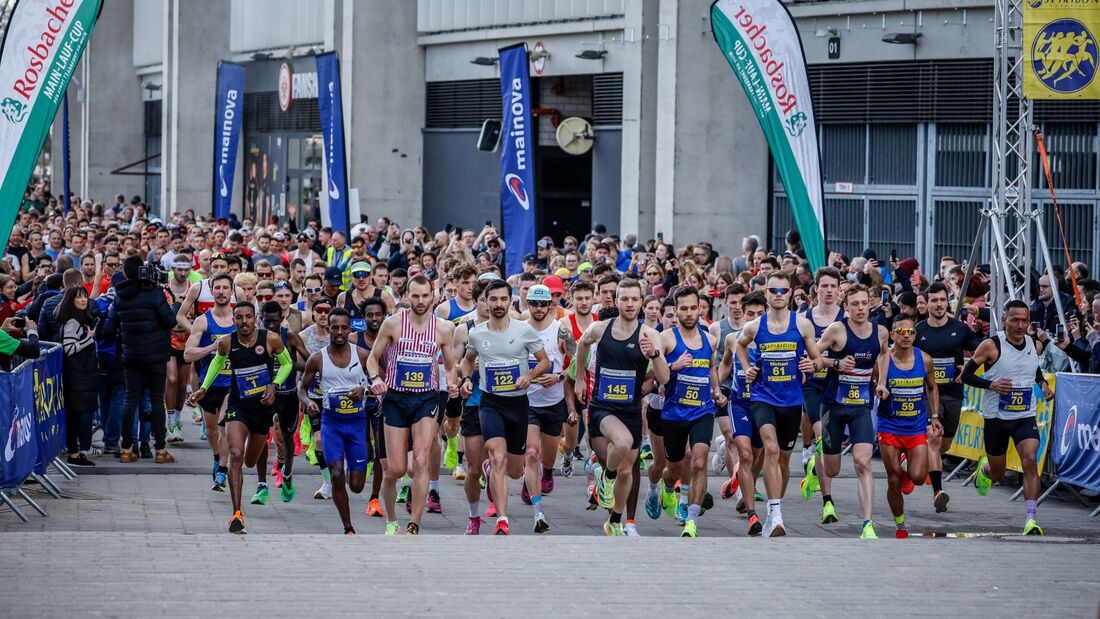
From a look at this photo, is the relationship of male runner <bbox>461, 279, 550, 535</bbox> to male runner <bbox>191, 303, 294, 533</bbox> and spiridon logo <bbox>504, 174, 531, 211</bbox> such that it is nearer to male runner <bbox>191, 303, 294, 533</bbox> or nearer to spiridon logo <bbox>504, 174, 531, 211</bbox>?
male runner <bbox>191, 303, 294, 533</bbox>

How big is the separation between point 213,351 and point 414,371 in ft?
8.90

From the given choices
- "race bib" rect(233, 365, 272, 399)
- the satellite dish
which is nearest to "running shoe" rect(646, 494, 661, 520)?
"race bib" rect(233, 365, 272, 399)

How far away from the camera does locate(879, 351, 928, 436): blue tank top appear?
39.9ft

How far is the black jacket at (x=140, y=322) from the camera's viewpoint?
15.1 metres

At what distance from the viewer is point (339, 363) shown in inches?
465

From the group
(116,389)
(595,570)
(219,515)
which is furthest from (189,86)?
(595,570)

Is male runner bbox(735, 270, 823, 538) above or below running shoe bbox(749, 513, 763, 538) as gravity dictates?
above

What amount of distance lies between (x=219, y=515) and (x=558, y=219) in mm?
20359

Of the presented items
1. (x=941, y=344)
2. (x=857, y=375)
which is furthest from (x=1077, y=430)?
(x=857, y=375)

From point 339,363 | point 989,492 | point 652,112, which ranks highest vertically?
point 652,112

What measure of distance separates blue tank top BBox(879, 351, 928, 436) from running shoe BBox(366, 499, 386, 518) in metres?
4.16

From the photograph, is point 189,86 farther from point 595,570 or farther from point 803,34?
point 595,570

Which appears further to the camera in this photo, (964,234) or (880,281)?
(964,234)

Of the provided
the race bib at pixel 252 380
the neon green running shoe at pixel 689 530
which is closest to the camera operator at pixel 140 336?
the race bib at pixel 252 380
